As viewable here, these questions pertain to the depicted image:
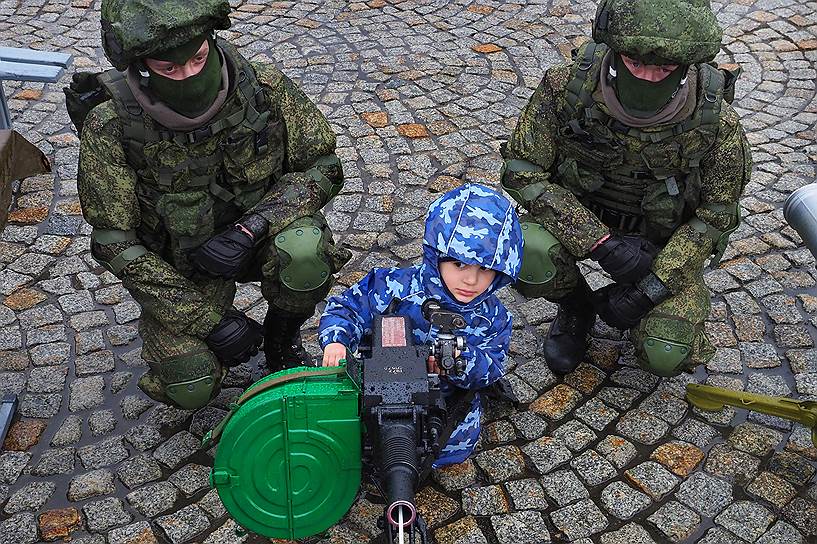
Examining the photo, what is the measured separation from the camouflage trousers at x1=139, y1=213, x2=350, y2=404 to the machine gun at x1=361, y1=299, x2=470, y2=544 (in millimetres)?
977

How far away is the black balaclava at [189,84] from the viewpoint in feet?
13.1

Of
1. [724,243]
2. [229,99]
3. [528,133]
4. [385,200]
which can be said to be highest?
[229,99]

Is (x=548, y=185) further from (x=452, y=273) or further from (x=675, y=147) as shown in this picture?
(x=452, y=273)

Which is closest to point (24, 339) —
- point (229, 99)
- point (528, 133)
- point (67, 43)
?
point (229, 99)

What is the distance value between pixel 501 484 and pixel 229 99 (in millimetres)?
2248

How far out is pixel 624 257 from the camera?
469 cm

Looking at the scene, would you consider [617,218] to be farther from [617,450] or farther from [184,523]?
[184,523]

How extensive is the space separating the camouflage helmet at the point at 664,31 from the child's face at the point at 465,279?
1272 mm

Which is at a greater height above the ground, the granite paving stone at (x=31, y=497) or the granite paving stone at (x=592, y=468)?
A: the granite paving stone at (x=31, y=497)

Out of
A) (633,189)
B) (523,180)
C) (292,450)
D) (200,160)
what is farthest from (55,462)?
(633,189)

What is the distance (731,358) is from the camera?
5160 millimetres

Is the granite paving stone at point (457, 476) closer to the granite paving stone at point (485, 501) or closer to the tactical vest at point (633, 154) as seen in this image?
the granite paving stone at point (485, 501)

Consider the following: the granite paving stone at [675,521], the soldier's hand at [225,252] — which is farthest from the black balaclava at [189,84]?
the granite paving stone at [675,521]

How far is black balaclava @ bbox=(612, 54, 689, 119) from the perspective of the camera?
430 cm
